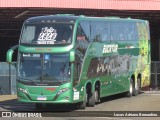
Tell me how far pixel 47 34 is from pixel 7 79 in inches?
640

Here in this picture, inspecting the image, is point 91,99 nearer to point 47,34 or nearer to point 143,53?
point 47,34

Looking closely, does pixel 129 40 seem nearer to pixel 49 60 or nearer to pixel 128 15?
pixel 49 60

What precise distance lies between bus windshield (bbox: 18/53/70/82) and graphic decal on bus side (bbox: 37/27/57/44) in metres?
0.52

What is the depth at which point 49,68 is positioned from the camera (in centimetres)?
1847

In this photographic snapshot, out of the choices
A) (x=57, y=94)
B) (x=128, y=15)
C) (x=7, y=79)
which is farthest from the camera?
(x=128, y=15)

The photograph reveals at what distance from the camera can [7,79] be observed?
3434 cm

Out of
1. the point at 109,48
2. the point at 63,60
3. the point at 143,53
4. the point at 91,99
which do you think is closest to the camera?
the point at 63,60

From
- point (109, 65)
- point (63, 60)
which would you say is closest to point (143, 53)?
point (109, 65)

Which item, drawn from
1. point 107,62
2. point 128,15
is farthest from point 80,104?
point 128,15

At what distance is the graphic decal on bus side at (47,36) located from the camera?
18.6m

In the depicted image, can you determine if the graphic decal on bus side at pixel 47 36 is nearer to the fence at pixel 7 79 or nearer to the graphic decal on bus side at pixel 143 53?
the graphic decal on bus side at pixel 143 53

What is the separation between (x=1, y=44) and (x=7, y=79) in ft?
108

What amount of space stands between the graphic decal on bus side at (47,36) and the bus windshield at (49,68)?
1.72 feet

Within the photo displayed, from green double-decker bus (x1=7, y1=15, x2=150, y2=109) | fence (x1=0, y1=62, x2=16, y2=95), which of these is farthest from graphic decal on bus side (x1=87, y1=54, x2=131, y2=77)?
fence (x1=0, y1=62, x2=16, y2=95)
